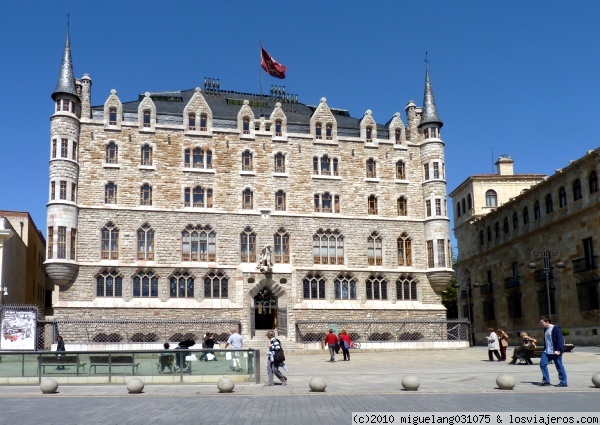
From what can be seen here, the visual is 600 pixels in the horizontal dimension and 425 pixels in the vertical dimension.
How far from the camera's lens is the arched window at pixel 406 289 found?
49812 millimetres

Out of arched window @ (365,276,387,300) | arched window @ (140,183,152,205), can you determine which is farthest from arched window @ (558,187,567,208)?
arched window @ (140,183,152,205)

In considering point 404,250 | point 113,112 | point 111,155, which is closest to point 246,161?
point 111,155

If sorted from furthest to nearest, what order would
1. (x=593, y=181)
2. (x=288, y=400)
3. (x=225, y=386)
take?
(x=593, y=181) → (x=225, y=386) → (x=288, y=400)

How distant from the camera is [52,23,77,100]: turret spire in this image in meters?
45.6

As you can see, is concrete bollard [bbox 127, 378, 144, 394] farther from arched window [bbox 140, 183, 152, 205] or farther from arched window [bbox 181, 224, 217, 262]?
arched window [bbox 140, 183, 152, 205]

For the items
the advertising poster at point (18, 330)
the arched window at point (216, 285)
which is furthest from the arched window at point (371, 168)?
the advertising poster at point (18, 330)

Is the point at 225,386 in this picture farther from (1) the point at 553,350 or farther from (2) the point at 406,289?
(2) the point at 406,289

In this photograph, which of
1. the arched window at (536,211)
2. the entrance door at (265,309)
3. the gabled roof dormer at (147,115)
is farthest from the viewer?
the arched window at (536,211)

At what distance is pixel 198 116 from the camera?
159 ft

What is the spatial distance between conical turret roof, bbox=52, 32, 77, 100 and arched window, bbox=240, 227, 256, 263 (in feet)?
48.7

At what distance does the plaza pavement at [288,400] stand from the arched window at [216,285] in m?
24.8

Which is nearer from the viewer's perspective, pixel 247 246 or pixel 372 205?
pixel 247 246

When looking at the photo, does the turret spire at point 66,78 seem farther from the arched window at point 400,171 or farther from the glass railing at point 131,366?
the glass railing at point 131,366

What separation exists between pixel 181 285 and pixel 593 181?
2695 centimetres
